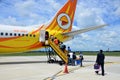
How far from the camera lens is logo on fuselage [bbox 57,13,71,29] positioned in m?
33.0

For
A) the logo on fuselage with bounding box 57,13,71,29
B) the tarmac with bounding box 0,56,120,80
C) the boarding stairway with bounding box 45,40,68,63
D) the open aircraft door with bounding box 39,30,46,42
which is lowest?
the tarmac with bounding box 0,56,120,80

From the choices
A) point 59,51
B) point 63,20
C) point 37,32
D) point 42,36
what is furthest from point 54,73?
point 63,20

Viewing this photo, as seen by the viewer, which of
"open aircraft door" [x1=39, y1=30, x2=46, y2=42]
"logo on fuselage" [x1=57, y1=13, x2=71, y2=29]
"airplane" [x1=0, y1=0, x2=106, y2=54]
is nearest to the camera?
"airplane" [x1=0, y1=0, x2=106, y2=54]

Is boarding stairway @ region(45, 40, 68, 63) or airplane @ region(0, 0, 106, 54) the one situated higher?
airplane @ region(0, 0, 106, 54)

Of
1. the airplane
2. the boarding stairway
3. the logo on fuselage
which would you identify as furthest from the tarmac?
the logo on fuselage

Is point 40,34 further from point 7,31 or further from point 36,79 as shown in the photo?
point 36,79

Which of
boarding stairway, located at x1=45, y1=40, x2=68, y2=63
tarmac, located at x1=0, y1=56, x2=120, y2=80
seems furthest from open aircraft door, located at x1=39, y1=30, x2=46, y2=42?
tarmac, located at x1=0, y1=56, x2=120, y2=80

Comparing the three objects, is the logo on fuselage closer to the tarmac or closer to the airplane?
the airplane

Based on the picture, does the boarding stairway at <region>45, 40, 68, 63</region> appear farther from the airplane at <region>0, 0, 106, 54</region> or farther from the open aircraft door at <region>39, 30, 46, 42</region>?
the airplane at <region>0, 0, 106, 54</region>

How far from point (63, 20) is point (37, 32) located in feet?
16.1

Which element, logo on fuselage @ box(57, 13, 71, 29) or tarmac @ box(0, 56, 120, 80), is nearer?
tarmac @ box(0, 56, 120, 80)

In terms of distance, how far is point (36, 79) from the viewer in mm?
14383

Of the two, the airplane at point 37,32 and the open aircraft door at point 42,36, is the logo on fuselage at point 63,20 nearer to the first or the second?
the airplane at point 37,32

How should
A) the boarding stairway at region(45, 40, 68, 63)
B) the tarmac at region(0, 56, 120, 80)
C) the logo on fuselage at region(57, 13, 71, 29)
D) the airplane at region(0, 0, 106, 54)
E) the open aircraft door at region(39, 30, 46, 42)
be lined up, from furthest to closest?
the logo on fuselage at region(57, 13, 71, 29) → the open aircraft door at region(39, 30, 46, 42) → the airplane at region(0, 0, 106, 54) → the boarding stairway at region(45, 40, 68, 63) → the tarmac at region(0, 56, 120, 80)
